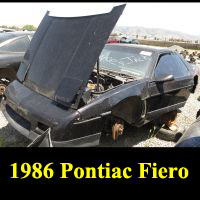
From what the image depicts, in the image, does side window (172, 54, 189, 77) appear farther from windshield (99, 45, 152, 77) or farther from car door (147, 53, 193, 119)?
windshield (99, 45, 152, 77)

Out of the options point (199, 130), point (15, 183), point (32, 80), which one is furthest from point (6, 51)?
point (199, 130)

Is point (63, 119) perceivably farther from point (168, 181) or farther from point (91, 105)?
point (168, 181)

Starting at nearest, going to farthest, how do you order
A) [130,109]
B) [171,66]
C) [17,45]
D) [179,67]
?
[130,109], [171,66], [179,67], [17,45]

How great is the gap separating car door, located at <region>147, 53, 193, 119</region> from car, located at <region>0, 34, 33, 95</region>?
10.6ft

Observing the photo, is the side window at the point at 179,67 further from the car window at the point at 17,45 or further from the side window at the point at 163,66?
the car window at the point at 17,45

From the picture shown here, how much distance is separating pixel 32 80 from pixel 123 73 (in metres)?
1.51

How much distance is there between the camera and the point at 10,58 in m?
5.83

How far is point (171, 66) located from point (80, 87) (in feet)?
7.99

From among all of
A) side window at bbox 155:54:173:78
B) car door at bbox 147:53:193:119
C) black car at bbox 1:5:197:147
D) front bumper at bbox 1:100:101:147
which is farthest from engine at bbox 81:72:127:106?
front bumper at bbox 1:100:101:147

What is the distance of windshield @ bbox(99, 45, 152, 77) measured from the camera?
436 cm

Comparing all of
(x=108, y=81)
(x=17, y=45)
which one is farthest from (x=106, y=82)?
(x=17, y=45)

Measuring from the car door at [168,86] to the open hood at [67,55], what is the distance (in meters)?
1.30

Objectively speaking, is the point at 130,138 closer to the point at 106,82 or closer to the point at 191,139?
the point at 106,82

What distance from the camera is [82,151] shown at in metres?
3.24
